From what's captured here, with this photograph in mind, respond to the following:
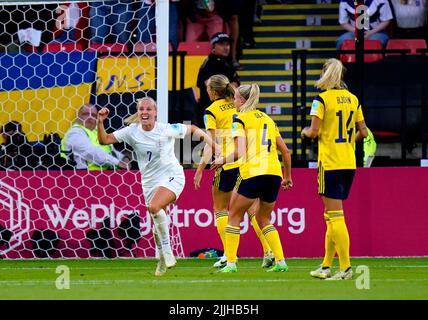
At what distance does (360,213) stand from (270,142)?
11.7 feet

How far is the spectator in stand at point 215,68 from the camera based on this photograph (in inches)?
709

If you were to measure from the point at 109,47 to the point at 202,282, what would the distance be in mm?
5948

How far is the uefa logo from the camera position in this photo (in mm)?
17000

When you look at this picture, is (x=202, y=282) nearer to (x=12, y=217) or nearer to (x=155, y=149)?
(x=155, y=149)

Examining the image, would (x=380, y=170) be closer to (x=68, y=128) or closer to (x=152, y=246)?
(x=152, y=246)

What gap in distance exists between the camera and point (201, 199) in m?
17.0

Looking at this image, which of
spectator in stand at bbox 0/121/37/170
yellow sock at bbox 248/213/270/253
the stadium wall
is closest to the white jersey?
yellow sock at bbox 248/213/270/253

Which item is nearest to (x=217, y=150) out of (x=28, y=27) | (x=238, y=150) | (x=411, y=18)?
(x=238, y=150)

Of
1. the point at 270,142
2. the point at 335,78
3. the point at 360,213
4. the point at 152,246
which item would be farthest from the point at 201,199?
the point at 335,78

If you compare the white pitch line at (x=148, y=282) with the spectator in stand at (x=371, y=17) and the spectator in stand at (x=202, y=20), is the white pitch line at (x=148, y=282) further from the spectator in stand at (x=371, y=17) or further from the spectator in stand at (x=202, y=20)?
the spectator in stand at (x=202, y=20)

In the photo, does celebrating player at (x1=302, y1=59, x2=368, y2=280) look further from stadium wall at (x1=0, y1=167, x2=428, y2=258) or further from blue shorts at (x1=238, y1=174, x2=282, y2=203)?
stadium wall at (x1=0, y1=167, x2=428, y2=258)

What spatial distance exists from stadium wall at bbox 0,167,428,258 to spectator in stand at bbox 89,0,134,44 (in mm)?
2216

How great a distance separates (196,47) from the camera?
65.2 ft

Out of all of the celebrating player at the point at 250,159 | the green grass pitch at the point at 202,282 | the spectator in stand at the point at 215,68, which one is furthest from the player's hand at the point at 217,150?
the spectator in stand at the point at 215,68
